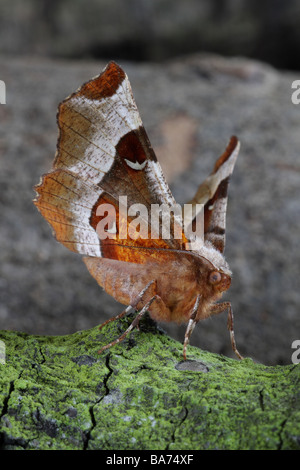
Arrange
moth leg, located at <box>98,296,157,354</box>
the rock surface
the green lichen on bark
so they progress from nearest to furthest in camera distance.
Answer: the green lichen on bark → moth leg, located at <box>98,296,157,354</box> → the rock surface

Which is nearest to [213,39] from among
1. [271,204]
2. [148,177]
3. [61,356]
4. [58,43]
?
[58,43]

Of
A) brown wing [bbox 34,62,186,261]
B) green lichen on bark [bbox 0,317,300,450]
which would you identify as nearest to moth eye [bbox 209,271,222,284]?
brown wing [bbox 34,62,186,261]

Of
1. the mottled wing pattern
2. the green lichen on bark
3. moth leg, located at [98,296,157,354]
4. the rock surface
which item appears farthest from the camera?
the rock surface

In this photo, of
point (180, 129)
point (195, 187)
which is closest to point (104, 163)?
point (195, 187)

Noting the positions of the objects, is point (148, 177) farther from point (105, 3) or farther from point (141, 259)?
point (105, 3)

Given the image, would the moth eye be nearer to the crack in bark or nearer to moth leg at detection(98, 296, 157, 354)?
moth leg at detection(98, 296, 157, 354)

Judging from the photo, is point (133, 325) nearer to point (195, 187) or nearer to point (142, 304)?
point (142, 304)

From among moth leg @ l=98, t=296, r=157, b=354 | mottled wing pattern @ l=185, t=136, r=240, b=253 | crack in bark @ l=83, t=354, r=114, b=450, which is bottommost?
crack in bark @ l=83, t=354, r=114, b=450
